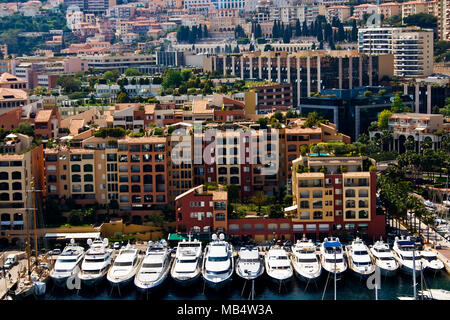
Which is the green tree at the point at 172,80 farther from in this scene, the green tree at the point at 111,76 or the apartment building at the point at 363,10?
the apartment building at the point at 363,10

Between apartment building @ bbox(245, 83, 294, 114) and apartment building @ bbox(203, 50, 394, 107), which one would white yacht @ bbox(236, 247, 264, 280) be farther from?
apartment building @ bbox(203, 50, 394, 107)

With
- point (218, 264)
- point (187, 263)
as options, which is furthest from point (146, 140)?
point (218, 264)

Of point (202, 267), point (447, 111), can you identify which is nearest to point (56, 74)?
point (447, 111)

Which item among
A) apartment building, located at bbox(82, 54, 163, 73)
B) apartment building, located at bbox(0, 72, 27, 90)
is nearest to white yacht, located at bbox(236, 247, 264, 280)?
apartment building, located at bbox(0, 72, 27, 90)

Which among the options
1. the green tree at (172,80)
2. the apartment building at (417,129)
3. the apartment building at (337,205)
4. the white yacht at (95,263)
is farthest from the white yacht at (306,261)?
the green tree at (172,80)

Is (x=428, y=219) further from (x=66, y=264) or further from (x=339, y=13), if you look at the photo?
(x=339, y=13)
